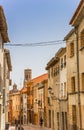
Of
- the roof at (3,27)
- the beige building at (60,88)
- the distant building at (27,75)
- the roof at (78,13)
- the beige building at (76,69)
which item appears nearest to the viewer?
the roof at (3,27)

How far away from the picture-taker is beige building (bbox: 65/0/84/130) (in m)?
24.4

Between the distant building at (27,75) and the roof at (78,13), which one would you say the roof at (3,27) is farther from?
the distant building at (27,75)

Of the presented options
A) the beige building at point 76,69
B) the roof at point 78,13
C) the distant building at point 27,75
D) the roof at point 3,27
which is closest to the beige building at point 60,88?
the beige building at point 76,69

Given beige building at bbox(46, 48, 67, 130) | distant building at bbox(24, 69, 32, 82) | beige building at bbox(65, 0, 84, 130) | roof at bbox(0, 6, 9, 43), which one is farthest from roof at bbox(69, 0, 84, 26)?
distant building at bbox(24, 69, 32, 82)

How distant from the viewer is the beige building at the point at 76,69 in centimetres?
2438

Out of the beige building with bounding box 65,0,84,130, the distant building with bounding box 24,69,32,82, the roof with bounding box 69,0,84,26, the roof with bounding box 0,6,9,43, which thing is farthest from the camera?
the distant building with bounding box 24,69,32,82

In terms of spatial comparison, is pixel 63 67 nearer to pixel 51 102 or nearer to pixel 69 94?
pixel 69 94

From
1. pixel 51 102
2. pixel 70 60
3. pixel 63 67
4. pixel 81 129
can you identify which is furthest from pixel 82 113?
pixel 51 102

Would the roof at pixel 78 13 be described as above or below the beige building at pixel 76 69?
above

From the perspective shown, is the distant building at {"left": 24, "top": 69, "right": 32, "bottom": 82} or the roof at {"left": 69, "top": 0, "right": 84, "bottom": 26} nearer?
the roof at {"left": 69, "top": 0, "right": 84, "bottom": 26}

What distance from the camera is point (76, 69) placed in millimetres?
26219

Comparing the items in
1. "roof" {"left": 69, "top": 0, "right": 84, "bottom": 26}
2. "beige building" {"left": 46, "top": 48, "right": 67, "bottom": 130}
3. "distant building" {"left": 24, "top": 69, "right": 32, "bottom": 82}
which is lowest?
"beige building" {"left": 46, "top": 48, "right": 67, "bottom": 130}

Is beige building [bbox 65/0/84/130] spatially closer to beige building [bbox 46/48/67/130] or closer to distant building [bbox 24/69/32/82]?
beige building [bbox 46/48/67/130]

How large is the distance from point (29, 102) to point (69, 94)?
2061 inches
